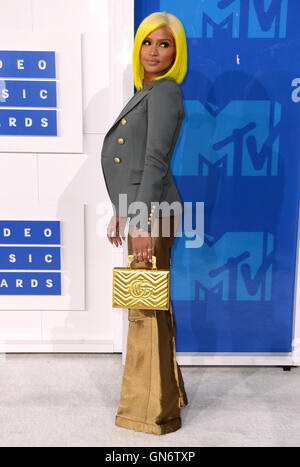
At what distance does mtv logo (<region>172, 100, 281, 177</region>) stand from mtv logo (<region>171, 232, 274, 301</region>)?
0.36 metres

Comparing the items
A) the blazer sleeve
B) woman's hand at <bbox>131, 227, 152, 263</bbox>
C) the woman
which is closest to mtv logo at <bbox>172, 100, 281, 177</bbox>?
the woman

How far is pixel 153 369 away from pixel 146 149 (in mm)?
881

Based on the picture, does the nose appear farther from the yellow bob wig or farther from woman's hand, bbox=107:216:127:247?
woman's hand, bbox=107:216:127:247

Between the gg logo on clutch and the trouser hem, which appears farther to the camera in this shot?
the trouser hem

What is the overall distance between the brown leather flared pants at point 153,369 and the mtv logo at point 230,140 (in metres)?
0.61

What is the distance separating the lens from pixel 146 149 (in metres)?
1.61

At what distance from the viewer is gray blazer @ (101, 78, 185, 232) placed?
1588 mm

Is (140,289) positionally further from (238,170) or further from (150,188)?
(238,170)

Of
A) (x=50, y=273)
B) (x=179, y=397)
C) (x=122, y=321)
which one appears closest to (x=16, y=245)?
(x=50, y=273)

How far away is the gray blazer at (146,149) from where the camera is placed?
1588mm

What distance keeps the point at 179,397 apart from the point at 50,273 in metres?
0.97

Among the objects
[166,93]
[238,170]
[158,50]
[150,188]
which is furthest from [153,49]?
[238,170]

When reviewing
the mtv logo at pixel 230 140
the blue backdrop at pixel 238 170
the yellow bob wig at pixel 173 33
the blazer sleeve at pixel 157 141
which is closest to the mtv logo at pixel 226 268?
the blue backdrop at pixel 238 170

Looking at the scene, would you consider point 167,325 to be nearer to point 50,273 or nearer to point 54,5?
point 50,273
